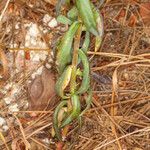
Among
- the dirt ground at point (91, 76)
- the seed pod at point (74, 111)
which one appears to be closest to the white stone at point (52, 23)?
the dirt ground at point (91, 76)

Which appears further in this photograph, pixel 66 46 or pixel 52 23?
pixel 52 23

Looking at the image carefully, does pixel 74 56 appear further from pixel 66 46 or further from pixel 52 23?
pixel 52 23

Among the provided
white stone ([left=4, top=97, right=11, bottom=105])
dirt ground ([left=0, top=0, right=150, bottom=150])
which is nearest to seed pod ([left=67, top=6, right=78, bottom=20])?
dirt ground ([left=0, top=0, right=150, bottom=150])

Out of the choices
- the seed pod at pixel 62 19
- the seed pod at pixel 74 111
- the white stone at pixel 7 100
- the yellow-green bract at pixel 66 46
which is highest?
the seed pod at pixel 62 19

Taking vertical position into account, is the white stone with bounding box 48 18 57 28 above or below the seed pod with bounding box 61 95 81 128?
above

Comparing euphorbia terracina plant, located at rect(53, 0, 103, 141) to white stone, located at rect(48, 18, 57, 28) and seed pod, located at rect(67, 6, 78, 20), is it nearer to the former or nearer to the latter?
seed pod, located at rect(67, 6, 78, 20)

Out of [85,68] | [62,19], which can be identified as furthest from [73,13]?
[85,68]

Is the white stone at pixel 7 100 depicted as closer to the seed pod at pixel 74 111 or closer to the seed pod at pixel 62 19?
the seed pod at pixel 74 111

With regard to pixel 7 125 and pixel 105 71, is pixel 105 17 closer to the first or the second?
pixel 105 71
